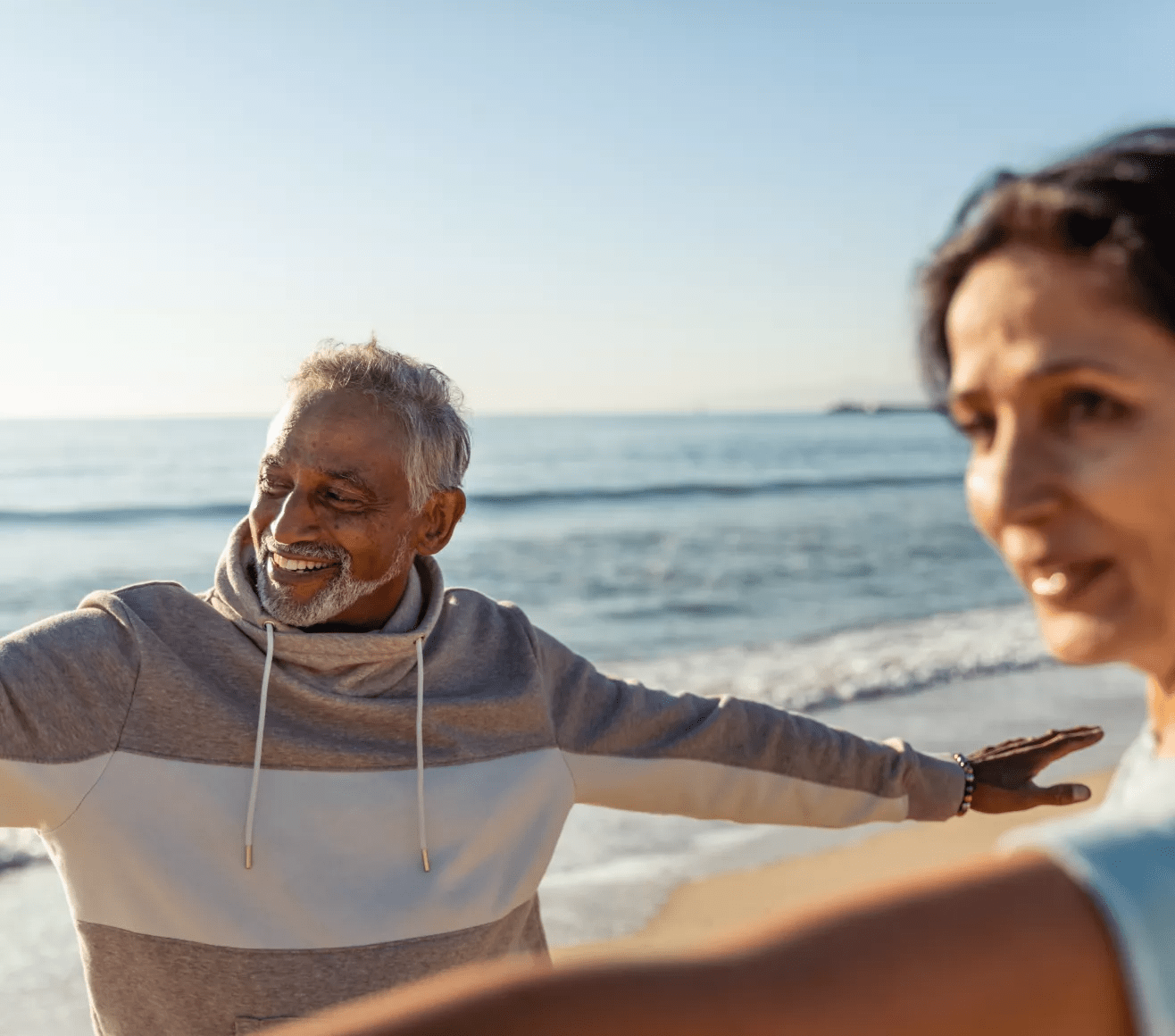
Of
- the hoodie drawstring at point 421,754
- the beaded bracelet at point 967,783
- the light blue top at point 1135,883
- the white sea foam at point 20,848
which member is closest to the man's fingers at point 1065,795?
the beaded bracelet at point 967,783

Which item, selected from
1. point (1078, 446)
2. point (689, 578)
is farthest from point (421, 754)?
point (689, 578)

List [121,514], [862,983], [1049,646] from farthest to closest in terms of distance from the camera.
→ [121,514] < [1049,646] < [862,983]

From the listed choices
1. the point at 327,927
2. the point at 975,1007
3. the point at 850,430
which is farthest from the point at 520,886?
the point at 850,430

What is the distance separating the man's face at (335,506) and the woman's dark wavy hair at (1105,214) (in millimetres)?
1929

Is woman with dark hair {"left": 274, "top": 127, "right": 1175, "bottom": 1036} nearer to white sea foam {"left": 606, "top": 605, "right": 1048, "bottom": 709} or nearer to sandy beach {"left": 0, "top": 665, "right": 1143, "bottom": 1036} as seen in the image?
sandy beach {"left": 0, "top": 665, "right": 1143, "bottom": 1036}

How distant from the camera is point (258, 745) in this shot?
2.33 metres

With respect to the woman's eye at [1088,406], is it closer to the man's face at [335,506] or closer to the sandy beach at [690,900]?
the man's face at [335,506]

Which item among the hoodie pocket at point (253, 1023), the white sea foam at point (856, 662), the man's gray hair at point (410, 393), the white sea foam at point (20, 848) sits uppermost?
the man's gray hair at point (410, 393)

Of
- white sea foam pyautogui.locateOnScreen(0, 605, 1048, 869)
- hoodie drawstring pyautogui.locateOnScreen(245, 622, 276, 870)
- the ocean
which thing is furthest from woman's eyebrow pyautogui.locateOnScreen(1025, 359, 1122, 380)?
white sea foam pyautogui.locateOnScreen(0, 605, 1048, 869)

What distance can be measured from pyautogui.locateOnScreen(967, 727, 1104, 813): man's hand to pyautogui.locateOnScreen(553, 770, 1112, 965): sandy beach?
159 cm

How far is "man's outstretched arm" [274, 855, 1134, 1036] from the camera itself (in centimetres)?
45

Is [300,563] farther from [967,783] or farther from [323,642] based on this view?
[967,783]

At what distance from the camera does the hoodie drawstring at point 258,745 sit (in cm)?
228

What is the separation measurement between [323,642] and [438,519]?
1.74ft
